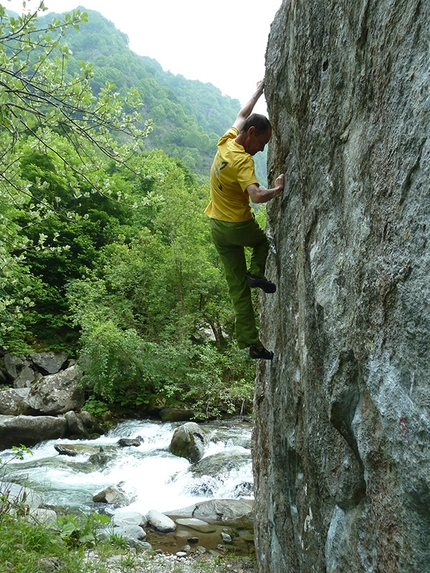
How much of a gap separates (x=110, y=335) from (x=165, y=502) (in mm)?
8598

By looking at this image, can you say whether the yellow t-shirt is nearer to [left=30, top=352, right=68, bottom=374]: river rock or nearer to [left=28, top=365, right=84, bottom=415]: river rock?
[left=28, top=365, right=84, bottom=415]: river rock

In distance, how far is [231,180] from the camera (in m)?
4.36

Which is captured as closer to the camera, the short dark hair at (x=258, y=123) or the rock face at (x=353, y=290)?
the rock face at (x=353, y=290)

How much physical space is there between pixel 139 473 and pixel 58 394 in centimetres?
642

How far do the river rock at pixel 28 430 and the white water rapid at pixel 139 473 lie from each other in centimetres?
35

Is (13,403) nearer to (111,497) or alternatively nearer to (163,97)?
(111,497)

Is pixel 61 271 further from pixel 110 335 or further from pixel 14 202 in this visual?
pixel 14 202

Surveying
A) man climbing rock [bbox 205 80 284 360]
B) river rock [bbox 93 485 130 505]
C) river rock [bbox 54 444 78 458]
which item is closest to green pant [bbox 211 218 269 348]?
man climbing rock [bbox 205 80 284 360]

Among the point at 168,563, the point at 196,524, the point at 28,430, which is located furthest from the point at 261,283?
the point at 28,430

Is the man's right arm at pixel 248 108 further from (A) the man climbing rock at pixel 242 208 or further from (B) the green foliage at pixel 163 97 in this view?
(B) the green foliage at pixel 163 97

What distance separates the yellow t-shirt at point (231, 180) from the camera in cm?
416

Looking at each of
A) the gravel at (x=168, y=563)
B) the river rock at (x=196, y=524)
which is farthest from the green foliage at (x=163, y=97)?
the gravel at (x=168, y=563)

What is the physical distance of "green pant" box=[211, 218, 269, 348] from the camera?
185 inches

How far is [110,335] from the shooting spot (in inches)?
723
